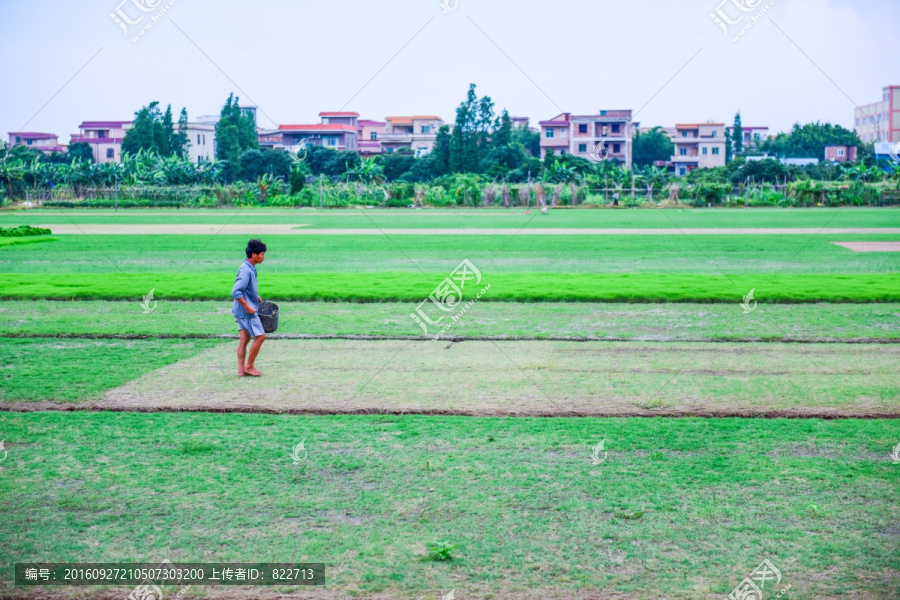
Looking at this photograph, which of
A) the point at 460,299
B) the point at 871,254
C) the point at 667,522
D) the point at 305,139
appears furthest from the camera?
the point at 305,139

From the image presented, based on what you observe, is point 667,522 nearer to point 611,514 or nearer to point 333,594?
point 611,514

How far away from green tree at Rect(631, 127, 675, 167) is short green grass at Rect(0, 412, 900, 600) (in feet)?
372

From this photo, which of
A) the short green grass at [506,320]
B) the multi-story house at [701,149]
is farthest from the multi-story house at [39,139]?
the short green grass at [506,320]

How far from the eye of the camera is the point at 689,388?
10.3m

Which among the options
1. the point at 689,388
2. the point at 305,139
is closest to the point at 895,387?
the point at 689,388

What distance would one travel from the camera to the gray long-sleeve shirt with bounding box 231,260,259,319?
33.7ft

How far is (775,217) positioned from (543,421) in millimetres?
46984

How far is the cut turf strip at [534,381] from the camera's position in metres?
9.41

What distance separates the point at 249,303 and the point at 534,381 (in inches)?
129

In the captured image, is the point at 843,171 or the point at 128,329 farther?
the point at 843,171

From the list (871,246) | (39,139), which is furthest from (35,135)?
(871,246)

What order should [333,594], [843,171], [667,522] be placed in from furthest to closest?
[843,171], [667,522], [333,594]

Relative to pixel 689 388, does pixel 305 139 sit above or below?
above
